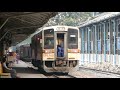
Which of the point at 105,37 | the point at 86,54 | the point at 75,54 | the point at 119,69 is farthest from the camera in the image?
the point at 86,54

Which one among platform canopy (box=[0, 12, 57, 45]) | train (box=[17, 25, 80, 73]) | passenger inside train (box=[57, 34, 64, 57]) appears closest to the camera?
platform canopy (box=[0, 12, 57, 45])

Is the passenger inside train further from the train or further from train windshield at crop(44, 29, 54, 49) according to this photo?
train windshield at crop(44, 29, 54, 49)

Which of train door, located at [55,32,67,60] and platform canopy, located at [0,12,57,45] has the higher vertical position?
platform canopy, located at [0,12,57,45]

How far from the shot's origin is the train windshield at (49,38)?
17969mm

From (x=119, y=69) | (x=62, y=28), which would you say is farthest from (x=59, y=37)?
(x=119, y=69)

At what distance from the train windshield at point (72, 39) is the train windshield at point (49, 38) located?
847 millimetres

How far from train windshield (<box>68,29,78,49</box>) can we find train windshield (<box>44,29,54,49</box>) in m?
0.85

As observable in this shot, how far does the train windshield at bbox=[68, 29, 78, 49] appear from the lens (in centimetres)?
1805

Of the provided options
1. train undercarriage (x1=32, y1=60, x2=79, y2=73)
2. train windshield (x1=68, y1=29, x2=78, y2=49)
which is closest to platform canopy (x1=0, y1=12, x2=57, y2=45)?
train windshield (x1=68, y1=29, x2=78, y2=49)

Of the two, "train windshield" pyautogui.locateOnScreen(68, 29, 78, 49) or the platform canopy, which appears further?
"train windshield" pyautogui.locateOnScreen(68, 29, 78, 49)

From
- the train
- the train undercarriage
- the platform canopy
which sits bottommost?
the train undercarriage
